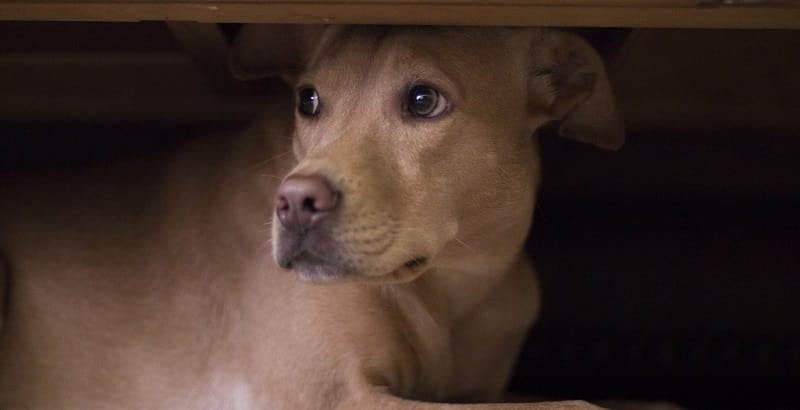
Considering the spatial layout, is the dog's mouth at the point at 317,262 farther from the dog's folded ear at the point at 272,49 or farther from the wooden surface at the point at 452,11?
the dog's folded ear at the point at 272,49

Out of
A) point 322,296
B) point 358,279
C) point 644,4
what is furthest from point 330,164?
point 644,4

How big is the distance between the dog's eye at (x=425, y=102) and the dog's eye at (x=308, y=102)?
25 cm

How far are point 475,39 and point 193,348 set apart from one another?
3.34ft

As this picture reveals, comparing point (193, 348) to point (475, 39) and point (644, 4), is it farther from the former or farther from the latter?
point (644, 4)

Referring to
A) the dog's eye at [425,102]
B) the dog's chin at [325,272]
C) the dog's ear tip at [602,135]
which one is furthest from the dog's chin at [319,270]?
the dog's ear tip at [602,135]

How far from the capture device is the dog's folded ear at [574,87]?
8.20 feet

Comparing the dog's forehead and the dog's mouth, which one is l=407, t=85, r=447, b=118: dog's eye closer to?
the dog's forehead

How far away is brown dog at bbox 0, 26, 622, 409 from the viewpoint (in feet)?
7.17

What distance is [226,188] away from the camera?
8.90ft

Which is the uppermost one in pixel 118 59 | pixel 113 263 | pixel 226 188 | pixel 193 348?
Result: pixel 118 59

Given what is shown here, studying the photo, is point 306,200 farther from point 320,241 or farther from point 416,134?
point 416,134

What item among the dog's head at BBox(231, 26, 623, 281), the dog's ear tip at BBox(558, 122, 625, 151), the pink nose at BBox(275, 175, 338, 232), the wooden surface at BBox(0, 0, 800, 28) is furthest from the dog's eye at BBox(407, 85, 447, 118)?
the dog's ear tip at BBox(558, 122, 625, 151)

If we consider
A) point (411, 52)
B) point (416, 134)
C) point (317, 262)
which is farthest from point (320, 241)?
point (411, 52)

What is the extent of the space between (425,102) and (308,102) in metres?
0.32
